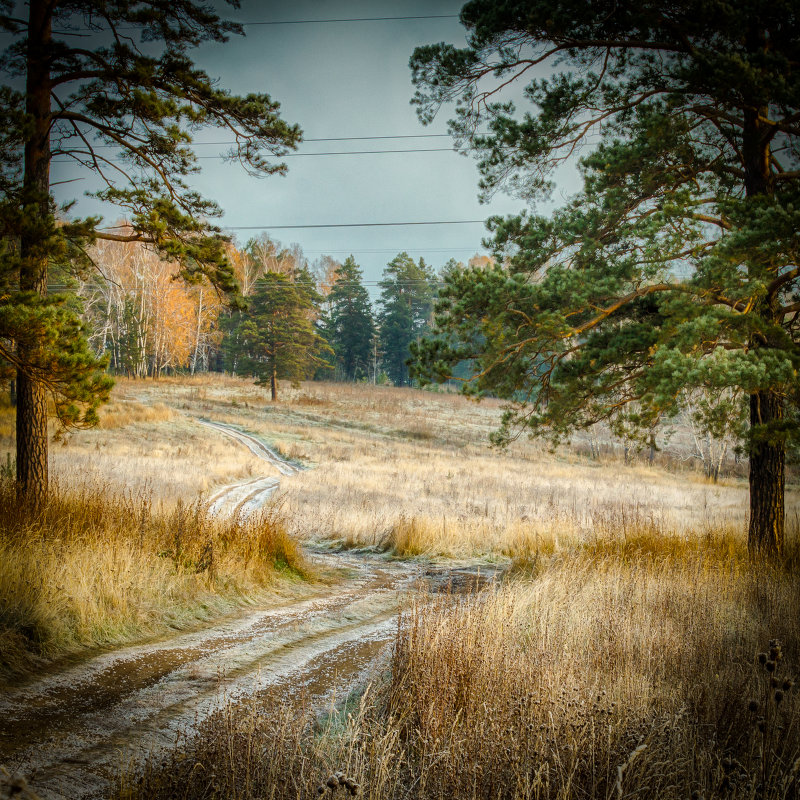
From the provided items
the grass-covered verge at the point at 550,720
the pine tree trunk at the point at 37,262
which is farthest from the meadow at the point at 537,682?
the pine tree trunk at the point at 37,262

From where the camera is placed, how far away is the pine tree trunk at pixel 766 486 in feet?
25.2

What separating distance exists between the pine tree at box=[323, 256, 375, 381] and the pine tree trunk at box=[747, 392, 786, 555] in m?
51.3

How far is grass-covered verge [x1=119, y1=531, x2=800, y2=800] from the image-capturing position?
225 cm

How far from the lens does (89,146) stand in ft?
22.4

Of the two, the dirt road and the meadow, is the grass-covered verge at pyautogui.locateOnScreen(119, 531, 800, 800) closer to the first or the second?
the meadow

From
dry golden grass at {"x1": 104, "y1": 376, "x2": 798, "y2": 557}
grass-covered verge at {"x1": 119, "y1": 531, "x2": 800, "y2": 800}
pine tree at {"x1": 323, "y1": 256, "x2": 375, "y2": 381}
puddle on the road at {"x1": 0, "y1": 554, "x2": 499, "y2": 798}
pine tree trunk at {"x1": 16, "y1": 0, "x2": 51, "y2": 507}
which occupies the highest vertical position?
Result: pine tree at {"x1": 323, "y1": 256, "x2": 375, "y2": 381}

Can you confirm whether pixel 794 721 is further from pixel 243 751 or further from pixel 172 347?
pixel 172 347

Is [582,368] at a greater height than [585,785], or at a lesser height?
greater

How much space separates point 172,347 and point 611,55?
153 ft

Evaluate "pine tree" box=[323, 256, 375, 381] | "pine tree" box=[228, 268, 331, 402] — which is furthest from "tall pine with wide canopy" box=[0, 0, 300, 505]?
A: "pine tree" box=[323, 256, 375, 381]

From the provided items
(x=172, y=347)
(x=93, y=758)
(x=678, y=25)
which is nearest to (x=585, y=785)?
(x=93, y=758)

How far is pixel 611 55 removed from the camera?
763 centimetres

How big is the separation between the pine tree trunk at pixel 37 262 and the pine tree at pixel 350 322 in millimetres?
50114

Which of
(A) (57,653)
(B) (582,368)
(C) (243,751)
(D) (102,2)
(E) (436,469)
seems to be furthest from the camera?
(E) (436,469)
